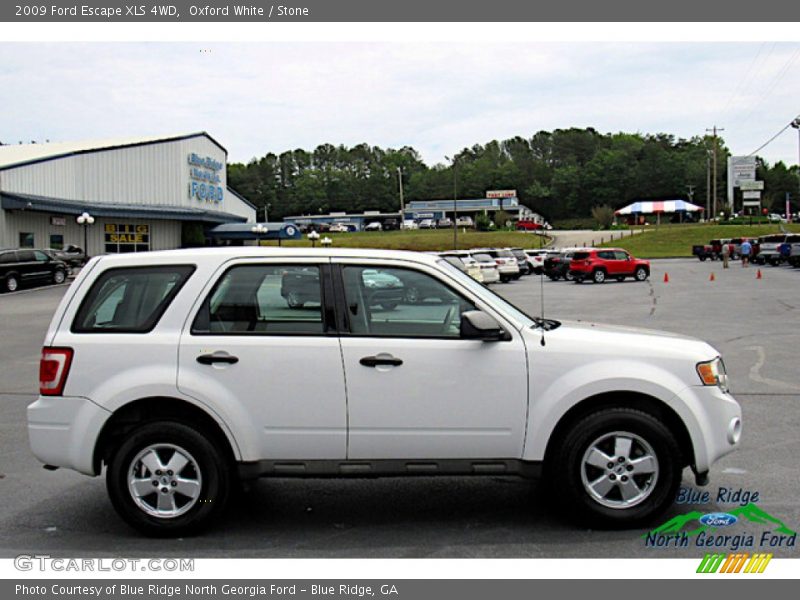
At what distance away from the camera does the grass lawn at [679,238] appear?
77375 millimetres

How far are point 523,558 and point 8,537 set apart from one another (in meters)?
3.35

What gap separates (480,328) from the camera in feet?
17.3

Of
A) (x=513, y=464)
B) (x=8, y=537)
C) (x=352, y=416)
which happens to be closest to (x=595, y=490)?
(x=513, y=464)

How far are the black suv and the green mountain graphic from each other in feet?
116

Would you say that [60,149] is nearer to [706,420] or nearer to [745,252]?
[745,252]

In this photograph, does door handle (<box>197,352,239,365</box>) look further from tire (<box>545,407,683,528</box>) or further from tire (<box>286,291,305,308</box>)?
tire (<box>545,407,683,528</box>)

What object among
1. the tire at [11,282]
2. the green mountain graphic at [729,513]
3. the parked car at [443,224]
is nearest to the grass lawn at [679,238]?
the parked car at [443,224]

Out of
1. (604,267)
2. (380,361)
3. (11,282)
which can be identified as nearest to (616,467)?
(380,361)

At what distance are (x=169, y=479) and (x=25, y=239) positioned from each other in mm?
47023

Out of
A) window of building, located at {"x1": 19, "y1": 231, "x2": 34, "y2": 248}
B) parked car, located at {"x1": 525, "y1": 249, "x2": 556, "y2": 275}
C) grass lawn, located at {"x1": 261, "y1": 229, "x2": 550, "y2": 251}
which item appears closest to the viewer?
window of building, located at {"x1": 19, "y1": 231, "x2": 34, "y2": 248}

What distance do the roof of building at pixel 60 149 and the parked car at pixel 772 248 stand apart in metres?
39.3

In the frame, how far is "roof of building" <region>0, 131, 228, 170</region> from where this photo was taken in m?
49.2

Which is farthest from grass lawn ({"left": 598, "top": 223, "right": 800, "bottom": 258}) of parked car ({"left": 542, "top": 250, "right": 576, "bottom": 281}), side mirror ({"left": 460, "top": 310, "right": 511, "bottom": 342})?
side mirror ({"left": 460, "top": 310, "right": 511, "bottom": 342})

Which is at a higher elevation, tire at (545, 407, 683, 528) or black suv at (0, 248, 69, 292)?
black suv at (0, 248, 69, 292)
